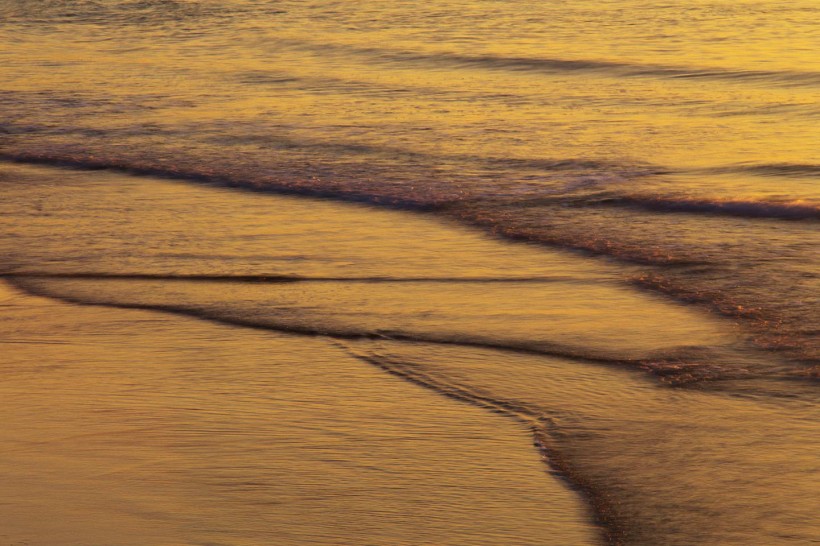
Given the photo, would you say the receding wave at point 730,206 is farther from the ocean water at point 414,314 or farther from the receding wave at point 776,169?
the receding wave at point 776,169

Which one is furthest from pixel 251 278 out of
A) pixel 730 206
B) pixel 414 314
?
pixel 730 206

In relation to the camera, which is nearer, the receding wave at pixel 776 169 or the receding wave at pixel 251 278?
the receding wave at pixel 251 278

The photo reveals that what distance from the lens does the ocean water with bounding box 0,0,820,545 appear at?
3.09 m

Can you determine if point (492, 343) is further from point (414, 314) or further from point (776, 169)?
point (776, 169)

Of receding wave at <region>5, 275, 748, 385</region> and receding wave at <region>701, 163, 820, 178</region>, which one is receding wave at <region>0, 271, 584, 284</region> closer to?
receding wave at <region>5, 275, 748, 385</region>

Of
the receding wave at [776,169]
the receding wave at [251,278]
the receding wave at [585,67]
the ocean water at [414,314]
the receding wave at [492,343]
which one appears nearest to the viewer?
the ocean water at [414,314]

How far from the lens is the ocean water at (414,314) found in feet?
10.1

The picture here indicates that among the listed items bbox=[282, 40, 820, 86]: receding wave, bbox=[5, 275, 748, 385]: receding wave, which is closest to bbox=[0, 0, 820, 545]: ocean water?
A: bbox=[5, 275, 748, 385]: receding wave

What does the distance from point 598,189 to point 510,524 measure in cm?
401

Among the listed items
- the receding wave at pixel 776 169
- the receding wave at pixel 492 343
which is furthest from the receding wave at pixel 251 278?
the receding wave at pixel 776 169

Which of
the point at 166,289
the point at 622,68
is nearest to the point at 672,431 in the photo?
the point at 166,289

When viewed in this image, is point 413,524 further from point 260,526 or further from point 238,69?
point 238,69

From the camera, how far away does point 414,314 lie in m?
4.52

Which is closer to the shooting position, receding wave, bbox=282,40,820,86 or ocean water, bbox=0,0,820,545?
ocean water, bbox=0,0,820,545
